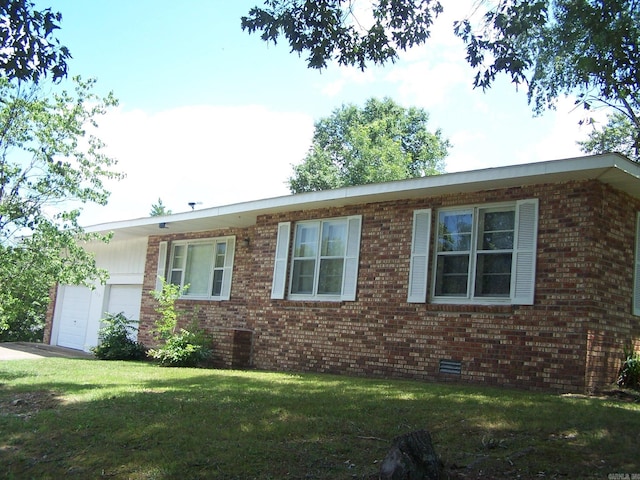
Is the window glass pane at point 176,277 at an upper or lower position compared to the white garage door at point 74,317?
upper

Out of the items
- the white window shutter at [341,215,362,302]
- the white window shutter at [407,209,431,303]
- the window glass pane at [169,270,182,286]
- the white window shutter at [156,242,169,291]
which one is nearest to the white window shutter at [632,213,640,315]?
the white window shutter at [407,209,431,303]

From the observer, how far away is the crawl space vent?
1034 cm

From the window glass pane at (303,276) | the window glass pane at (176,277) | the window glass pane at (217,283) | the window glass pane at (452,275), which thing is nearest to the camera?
the window glass pane at (452,275)

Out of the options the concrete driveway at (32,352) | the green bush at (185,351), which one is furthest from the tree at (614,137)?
the concrete driveway at (32,352)

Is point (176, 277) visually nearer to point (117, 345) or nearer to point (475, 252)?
point (117, 345)

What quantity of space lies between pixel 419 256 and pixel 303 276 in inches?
130

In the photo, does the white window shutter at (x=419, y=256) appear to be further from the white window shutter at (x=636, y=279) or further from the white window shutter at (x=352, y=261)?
the white window shutter at (x=636, y=279)

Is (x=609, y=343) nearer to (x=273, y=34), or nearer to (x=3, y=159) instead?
(x=273, y=34)

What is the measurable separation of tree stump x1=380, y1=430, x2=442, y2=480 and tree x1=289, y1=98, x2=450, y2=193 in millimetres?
33572

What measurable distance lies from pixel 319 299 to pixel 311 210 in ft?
6.53

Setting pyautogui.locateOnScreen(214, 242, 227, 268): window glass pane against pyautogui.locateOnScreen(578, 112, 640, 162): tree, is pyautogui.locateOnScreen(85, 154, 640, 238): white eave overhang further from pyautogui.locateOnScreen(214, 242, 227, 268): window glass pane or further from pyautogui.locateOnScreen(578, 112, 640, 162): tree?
pyautogui.locateOnScreen(578, 112, 640, 162): tree

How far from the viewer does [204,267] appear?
1705 cm

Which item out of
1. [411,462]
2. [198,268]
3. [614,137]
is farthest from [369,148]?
[411,462]

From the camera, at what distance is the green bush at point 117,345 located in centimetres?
1648
